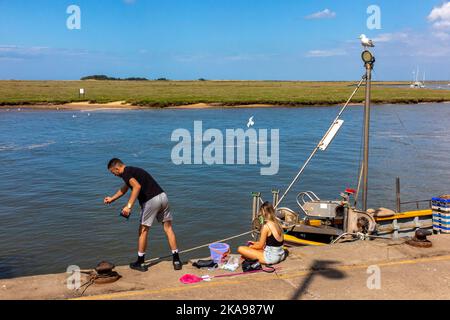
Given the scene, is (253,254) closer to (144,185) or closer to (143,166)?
(144,185)

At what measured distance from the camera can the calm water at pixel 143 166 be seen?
47.9 feet

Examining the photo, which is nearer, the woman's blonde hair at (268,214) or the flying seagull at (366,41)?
the woman's blonde hair at (268,214)

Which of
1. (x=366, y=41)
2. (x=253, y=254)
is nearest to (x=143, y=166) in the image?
(x=366, y=41)

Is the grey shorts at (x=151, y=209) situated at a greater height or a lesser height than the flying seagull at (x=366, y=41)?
lesser

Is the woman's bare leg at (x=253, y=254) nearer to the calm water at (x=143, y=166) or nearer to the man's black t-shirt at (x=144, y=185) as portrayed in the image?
the man's black t-shirt at (x=144, y=185)

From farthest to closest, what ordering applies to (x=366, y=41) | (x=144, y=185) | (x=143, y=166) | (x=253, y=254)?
(x=143, y=166) → (x=366, y=41) → (x=253, y=254) → (x=144, y=185)

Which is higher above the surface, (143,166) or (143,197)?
(143,197)

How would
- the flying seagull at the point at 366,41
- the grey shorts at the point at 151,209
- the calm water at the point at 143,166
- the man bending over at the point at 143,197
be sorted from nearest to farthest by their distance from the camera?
the man bending over at the point at 143,197
the grey shorts at the point at 151,209
the flying seagull at the point at 366,41
the calm water at the point at 143,166

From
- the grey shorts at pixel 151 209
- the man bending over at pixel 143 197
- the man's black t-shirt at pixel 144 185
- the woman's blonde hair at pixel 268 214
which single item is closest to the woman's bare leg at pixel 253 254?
the woman's blonde hair at pixel 268 214

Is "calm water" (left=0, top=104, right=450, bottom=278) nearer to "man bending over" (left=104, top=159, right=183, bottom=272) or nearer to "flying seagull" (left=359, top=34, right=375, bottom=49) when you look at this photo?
"man bending over" (left=104, top=159, right=183, bottom=272)

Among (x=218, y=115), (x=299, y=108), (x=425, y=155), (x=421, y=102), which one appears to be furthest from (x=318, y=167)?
(x=421, y=102)

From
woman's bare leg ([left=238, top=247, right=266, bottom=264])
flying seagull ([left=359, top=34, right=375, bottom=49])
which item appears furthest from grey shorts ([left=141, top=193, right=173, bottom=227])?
flying seagull ([left=359, top=34, right=375, bottom=49])

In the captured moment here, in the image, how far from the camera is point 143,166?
27.4 meters

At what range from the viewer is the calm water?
14602mm
